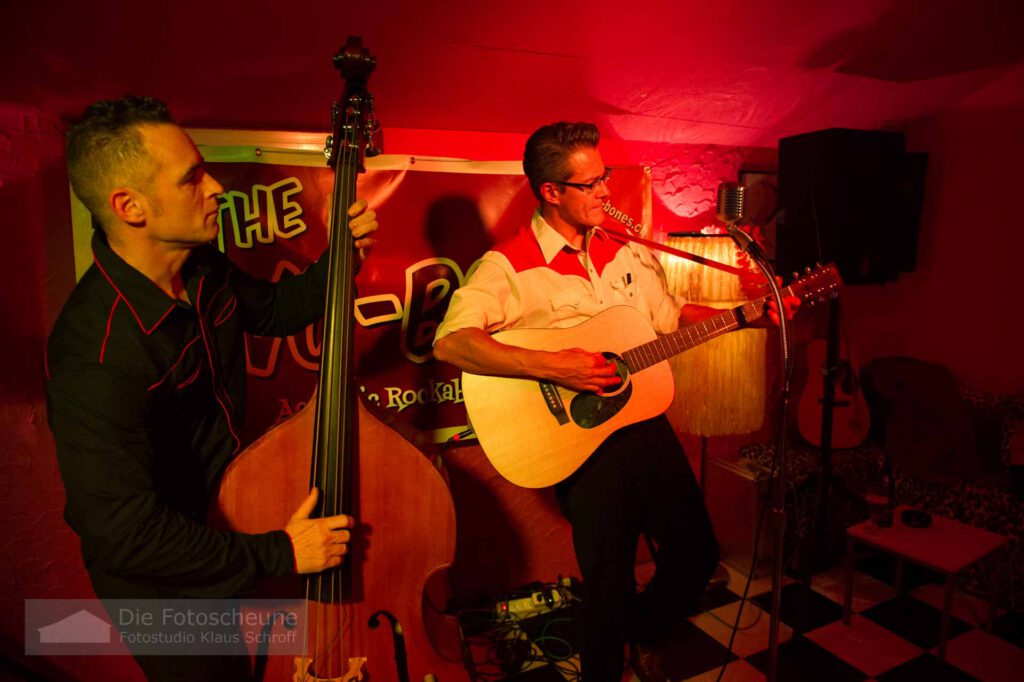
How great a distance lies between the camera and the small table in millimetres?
2312

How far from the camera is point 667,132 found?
2.92 m

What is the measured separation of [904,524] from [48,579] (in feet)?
11.2

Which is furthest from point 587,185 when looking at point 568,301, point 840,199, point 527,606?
point 527,606

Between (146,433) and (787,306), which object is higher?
(787,306)

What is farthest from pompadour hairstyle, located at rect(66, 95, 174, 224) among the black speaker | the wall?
the wall

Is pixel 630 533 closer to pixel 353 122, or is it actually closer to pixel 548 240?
pixel 548 240

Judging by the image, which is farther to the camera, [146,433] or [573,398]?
[573,398]

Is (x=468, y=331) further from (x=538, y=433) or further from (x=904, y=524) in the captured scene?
(x=904, y=524)

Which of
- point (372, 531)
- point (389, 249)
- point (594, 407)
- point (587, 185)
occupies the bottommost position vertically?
point (372, 531)

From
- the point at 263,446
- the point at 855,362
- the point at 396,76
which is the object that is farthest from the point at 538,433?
the point at 855,362

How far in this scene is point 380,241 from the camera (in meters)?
Result: 2.40

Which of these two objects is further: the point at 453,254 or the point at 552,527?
the point at 552,527

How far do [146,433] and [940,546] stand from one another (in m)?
2.82

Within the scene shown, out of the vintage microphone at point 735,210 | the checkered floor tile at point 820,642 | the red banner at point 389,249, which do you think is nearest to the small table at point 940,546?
the checkered floor tile at point 820,642
